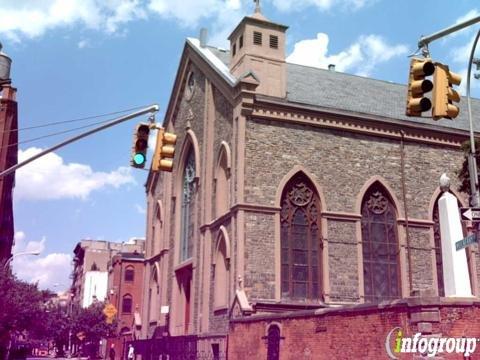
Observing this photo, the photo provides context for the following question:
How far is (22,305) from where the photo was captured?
38.8 m

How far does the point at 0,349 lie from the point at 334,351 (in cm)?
3042

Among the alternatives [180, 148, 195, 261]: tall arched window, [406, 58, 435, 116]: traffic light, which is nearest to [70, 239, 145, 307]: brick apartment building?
[180, 148, 195, 261]: tall arched window

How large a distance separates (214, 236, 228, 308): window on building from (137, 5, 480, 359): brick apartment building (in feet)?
0.20

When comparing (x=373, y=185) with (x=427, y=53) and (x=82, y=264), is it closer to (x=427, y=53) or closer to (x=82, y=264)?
(x=427, y=53)

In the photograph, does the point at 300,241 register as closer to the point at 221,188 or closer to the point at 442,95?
the point at 221,188

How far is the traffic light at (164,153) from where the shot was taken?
10.4 metres

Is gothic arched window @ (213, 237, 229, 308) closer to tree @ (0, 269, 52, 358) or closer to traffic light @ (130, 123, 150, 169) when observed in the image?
tree @ (0, 269, 52, 358)

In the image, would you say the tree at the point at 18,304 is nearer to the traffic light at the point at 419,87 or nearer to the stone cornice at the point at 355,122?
the stone cornice at the point at 355,122

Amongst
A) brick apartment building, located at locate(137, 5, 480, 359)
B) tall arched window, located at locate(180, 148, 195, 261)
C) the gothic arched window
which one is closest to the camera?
brick apartment building, located at locate(137, 5, 480, 359)

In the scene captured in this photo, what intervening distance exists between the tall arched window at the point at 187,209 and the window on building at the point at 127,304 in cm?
3773

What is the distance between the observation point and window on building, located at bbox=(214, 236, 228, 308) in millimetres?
25609

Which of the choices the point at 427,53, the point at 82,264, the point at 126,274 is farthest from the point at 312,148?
the point at 82,264

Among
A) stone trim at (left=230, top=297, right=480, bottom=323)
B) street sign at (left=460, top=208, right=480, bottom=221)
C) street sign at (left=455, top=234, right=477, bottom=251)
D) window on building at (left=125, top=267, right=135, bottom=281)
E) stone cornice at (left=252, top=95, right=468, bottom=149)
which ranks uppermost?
stone cornice at (left=252, top=95, right=468, bottom=149)

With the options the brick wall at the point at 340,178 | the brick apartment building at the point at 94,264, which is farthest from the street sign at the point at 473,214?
the brick apartment building at the point at 94,264
